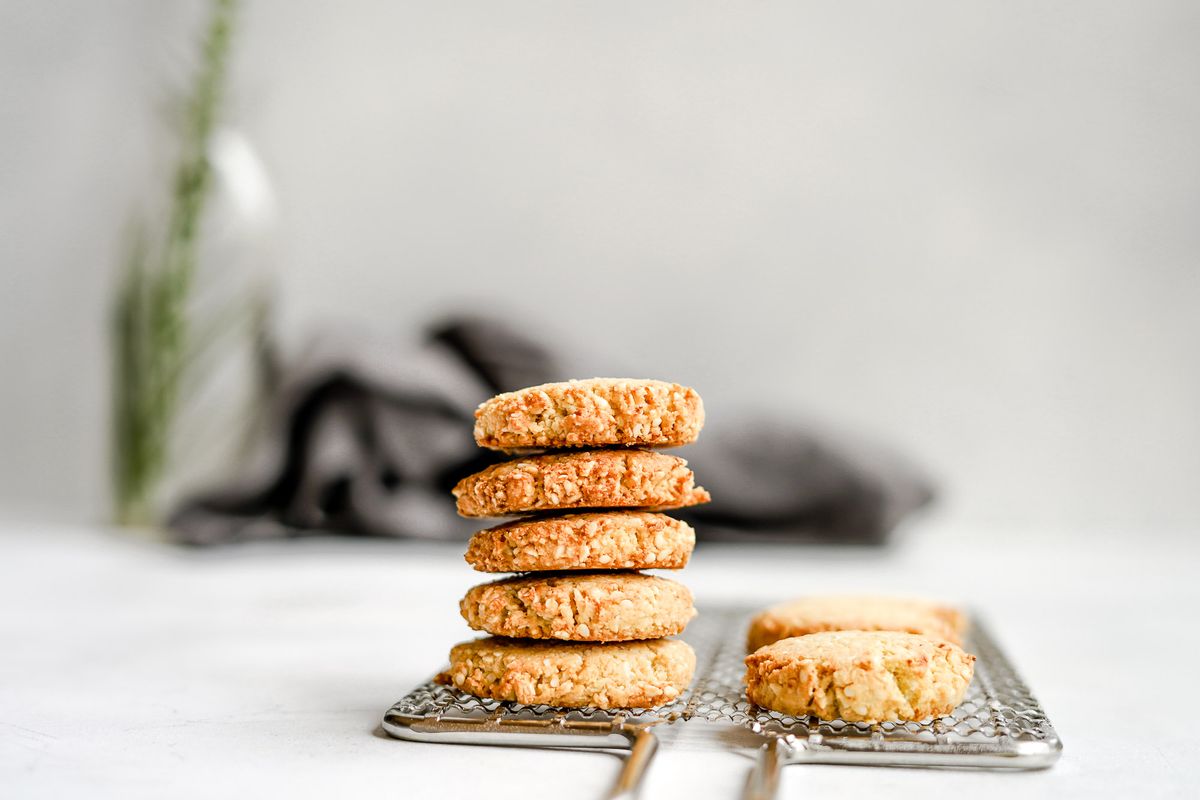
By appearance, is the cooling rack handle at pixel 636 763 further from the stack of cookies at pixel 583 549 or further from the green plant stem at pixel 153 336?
the green plant stem at pixel 153 336

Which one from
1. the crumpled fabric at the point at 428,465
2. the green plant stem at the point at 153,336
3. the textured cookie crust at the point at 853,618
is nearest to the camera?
the textured cookie crust at the point at 853,618

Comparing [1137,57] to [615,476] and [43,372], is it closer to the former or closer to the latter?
[615,476]

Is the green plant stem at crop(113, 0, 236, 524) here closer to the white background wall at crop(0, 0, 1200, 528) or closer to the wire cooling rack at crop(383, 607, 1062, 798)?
the white background wall at crop(0, 0, 1200, 528)

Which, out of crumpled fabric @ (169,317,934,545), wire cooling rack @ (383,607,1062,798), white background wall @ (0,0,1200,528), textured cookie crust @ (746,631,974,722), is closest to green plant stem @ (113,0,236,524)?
white background wall @ (0,0,1200,528)

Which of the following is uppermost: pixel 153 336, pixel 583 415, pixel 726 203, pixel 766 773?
pixel 726 203

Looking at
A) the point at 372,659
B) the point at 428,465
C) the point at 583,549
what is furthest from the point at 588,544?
the point at 428,465

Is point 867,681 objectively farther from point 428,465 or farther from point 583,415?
point 428,465

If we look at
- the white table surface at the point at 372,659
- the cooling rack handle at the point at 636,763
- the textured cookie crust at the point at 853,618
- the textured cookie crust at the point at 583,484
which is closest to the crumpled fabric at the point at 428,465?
the white table surface at the point at 372,659
